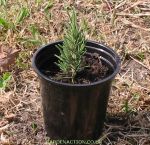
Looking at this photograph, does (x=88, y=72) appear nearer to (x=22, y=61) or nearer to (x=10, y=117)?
(x=10, y=117)

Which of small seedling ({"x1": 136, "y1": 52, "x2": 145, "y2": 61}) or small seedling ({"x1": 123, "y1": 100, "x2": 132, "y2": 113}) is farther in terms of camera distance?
small seedling ({"x1": 136, "y1": 52, "x2": 145, "y2": 61})

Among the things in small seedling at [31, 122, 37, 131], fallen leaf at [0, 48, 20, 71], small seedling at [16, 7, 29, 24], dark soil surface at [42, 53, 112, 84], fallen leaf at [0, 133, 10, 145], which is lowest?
fallen leaf at [0, 133, 10, 145]

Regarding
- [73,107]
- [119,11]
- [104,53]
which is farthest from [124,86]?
[119,11]

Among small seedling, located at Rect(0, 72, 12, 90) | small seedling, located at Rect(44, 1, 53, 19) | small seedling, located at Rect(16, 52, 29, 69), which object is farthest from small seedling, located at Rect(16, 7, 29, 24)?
small seedling, located at Rect(0, 72, 12, 90)

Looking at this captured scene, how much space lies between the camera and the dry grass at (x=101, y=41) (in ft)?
7.41

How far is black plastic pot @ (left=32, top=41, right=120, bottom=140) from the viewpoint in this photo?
1908mm

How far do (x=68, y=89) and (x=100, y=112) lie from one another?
0.89ft

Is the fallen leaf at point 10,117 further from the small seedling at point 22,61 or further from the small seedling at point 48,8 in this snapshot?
the small seedling at point 48,8

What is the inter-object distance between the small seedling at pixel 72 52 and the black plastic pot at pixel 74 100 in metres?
0.12

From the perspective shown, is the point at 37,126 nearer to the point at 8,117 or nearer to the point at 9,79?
the point at 8,117

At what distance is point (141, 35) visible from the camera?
3039 millimetres

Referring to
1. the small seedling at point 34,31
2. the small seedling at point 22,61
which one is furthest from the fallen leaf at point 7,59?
the small seedling at point 34,31

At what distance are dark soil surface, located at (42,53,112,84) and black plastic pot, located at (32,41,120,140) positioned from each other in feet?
0.06

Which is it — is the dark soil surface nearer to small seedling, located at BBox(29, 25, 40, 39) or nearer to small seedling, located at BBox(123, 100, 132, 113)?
small seedling, located at BBox(123, 100, 132, 113)
